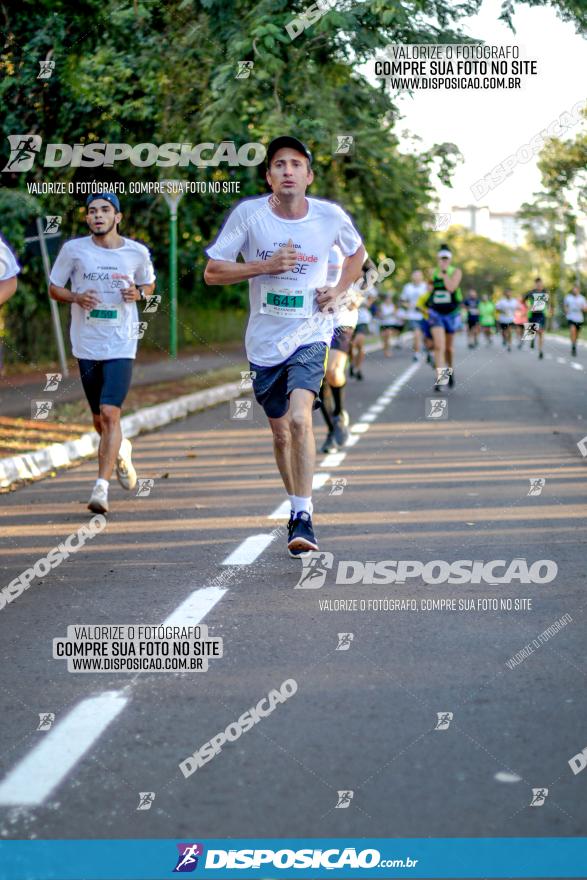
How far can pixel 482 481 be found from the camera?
10555mm

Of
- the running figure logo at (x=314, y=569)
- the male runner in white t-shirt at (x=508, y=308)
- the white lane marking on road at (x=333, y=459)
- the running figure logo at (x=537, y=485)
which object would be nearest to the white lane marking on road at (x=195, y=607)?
the running figure logo at (x=314, y=569)

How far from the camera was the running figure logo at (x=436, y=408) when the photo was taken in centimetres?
1670

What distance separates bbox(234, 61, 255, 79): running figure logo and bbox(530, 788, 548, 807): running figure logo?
11.6 meters

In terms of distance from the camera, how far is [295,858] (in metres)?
3.34

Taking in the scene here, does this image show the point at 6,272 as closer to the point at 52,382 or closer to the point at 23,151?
the point at 23,151

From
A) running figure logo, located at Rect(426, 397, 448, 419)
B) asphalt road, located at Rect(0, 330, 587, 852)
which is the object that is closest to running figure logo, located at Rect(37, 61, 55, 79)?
running figure logo, located at Rect(426, 397, 448, 419)

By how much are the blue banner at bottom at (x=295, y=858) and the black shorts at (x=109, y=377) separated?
5.88 meters

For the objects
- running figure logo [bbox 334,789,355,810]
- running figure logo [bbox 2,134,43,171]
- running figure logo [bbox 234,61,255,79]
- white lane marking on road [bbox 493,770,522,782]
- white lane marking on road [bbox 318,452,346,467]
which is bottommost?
white lane marking on road [bbox 318,452,346,467]

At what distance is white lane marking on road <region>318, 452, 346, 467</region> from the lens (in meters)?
11.7

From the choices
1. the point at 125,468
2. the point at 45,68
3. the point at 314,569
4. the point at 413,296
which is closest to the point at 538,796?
the point at 314,569

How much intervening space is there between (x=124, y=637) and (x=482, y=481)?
18.0 feet

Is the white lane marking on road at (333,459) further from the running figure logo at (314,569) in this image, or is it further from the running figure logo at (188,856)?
the running figure logo at (188,856)

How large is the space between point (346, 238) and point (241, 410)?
11.4 m

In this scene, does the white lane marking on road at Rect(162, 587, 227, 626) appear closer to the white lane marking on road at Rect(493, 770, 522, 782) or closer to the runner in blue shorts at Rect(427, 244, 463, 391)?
the white lane marking on road at Rect(493, 770, 522, 782)
